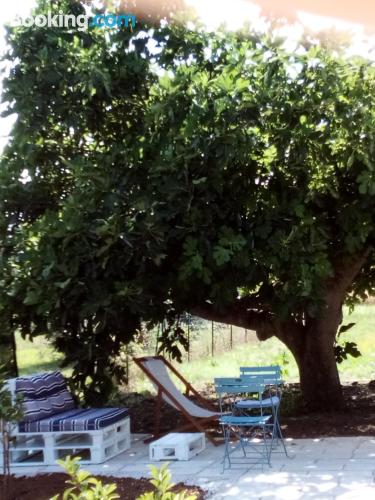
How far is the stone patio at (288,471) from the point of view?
5926 millimetres

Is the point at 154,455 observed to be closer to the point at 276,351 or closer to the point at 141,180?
the point at 141,180

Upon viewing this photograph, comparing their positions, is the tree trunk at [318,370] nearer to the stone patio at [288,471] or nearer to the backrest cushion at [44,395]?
the stone patio at [288,471]

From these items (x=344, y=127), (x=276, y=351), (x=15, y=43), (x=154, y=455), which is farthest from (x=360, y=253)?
(x=276, y=351)

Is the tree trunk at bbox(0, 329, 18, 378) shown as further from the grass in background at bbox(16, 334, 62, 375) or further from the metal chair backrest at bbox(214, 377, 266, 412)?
the grass in background at bbox(16, 334, 62, 375)

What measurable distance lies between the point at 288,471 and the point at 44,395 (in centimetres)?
287

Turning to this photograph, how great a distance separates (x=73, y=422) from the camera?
752 cm

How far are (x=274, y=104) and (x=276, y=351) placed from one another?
11.0 m

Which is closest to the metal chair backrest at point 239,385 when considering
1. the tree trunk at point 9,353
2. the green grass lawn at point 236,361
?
the tree trunk at point 9,353

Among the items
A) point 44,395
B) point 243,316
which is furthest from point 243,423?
point 243,316

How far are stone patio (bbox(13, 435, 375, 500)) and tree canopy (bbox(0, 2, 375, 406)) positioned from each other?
4.69 ft

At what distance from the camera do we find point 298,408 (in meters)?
10.2

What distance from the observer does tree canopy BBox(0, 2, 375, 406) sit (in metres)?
7.41

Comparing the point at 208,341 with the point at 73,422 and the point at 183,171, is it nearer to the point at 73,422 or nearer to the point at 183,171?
the point at 73,422

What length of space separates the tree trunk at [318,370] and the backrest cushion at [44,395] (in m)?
3.47
